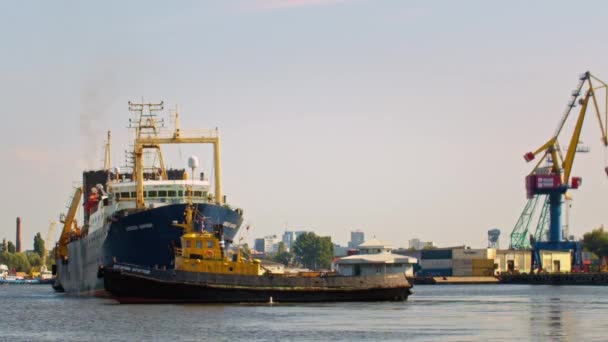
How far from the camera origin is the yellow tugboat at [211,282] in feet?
284

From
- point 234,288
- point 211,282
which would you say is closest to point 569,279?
point 234,288

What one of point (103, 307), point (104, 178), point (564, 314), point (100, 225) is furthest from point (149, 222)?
point (104, 178)

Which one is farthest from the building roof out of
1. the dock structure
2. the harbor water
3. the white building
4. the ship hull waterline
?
the ship hull waterline

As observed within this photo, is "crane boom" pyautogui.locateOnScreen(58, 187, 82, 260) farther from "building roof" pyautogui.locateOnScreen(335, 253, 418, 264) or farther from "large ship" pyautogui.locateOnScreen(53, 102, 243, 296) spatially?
"building roof" pyautogui.locateOnScreen(335, 253, 418, 264)

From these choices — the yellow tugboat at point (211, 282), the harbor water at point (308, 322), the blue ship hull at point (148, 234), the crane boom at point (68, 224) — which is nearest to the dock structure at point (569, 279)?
the crane boom at point (68, 224)

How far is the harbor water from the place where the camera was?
6284 centimetres

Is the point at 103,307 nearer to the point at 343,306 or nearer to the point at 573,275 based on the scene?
the point at 343,306

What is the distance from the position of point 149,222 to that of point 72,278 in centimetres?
3680

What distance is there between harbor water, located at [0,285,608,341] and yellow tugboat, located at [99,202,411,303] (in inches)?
55.8

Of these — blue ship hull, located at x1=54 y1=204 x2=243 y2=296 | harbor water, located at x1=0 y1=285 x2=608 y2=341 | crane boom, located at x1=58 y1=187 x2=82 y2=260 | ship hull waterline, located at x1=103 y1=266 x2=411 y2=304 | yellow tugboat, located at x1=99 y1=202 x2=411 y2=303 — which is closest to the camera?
harbor water, located at x1=0 y1=285 x2=608 y2=341

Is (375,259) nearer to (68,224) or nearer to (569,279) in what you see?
(569,279)

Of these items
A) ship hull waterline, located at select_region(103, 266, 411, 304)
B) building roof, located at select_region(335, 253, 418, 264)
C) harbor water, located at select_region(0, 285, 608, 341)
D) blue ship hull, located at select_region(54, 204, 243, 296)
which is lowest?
harbor water, located at select_region(0, 285, 608, 341)

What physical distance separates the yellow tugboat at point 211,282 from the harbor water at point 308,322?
1.42 meters

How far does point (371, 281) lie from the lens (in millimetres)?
92750
